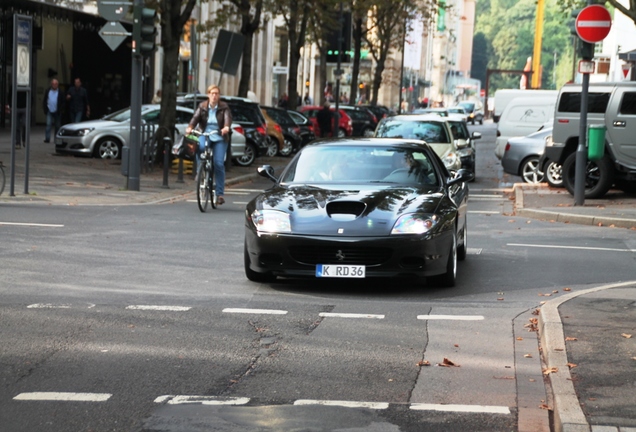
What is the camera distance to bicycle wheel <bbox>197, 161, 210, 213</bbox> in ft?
58.3

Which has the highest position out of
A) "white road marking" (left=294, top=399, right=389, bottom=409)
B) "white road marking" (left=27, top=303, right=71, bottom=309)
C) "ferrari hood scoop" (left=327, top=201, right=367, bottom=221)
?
"ferrari hood scoop" (left=327, top=201, right=367, bottom=221)

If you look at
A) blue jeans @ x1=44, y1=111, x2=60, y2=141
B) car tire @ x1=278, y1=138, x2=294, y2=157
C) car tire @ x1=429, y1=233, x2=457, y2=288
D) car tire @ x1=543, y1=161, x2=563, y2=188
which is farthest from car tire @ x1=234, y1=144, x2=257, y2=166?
car tire @ x1=429, y1=233, x2=457, y2=288

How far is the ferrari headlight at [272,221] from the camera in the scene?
1048cm

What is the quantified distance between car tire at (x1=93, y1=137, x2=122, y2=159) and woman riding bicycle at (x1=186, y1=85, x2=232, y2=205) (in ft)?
32.7

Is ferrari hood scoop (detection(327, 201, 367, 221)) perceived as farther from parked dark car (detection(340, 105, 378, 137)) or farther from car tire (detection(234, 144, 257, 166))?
parked dark car (detection(340, 105, 378, 137))

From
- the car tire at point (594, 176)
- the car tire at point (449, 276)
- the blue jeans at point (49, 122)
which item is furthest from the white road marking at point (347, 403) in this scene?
the blue jeans at point (49, 122)

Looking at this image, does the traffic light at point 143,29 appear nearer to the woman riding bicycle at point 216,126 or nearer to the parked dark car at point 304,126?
the woman riding bicycle at point 216,126

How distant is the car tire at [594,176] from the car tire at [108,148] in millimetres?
11150

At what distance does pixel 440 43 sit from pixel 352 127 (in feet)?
402

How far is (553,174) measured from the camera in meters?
24.7

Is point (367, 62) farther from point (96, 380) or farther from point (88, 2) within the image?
point (96, 380)

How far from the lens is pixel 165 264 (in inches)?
473

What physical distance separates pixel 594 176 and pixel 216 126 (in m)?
7.36

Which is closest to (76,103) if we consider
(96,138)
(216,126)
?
(96,138)
